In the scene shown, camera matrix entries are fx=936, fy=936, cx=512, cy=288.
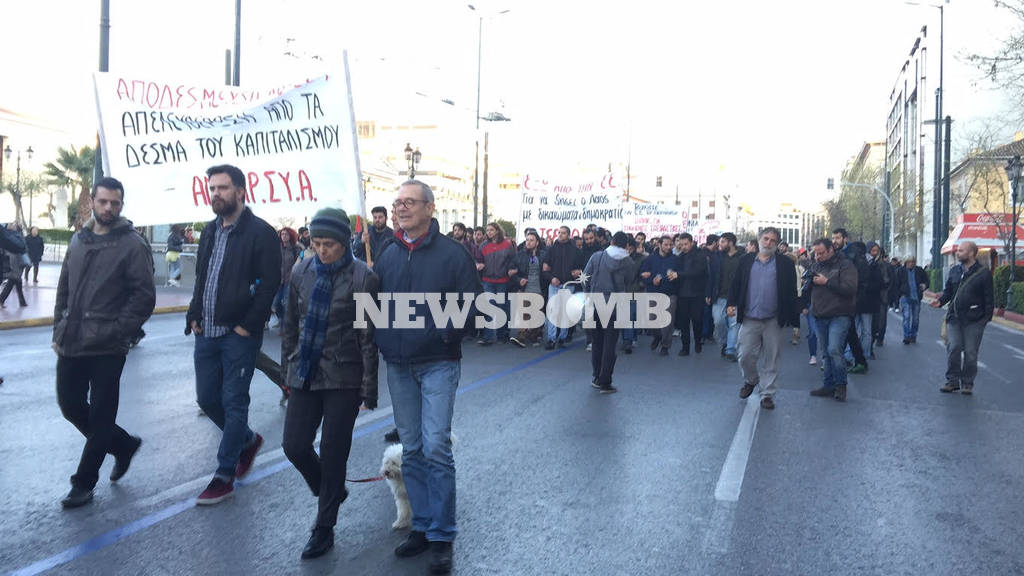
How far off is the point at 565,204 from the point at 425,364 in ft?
54.6

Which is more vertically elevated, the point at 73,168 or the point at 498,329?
the point at 73,168

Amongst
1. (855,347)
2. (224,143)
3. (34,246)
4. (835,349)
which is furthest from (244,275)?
(34,246)

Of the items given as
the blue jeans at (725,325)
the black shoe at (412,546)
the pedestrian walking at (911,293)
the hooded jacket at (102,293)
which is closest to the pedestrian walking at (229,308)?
the hooded jacket at (102,293)

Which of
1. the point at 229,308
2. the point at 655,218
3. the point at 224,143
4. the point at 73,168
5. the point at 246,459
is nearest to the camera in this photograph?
the point at 229,308

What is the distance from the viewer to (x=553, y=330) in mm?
13898

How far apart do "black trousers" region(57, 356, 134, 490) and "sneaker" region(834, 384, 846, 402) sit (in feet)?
22.1

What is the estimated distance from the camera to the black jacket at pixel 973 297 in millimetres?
9891

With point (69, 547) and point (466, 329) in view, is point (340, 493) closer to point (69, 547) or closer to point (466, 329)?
point (466, 329)

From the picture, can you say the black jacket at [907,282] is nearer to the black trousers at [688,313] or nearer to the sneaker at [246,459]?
the black trousers at [688,313]

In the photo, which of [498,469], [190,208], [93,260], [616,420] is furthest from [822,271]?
[93,260]

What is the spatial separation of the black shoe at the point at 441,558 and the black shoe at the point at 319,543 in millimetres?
486

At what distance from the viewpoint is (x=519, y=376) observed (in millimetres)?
10414

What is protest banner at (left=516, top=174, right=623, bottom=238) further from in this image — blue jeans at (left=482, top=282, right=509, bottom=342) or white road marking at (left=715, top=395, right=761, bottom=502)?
white road marking at (left=715, top=395, right=761, bottom=502)

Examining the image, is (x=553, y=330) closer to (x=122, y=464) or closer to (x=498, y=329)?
(x=498, y=329)
